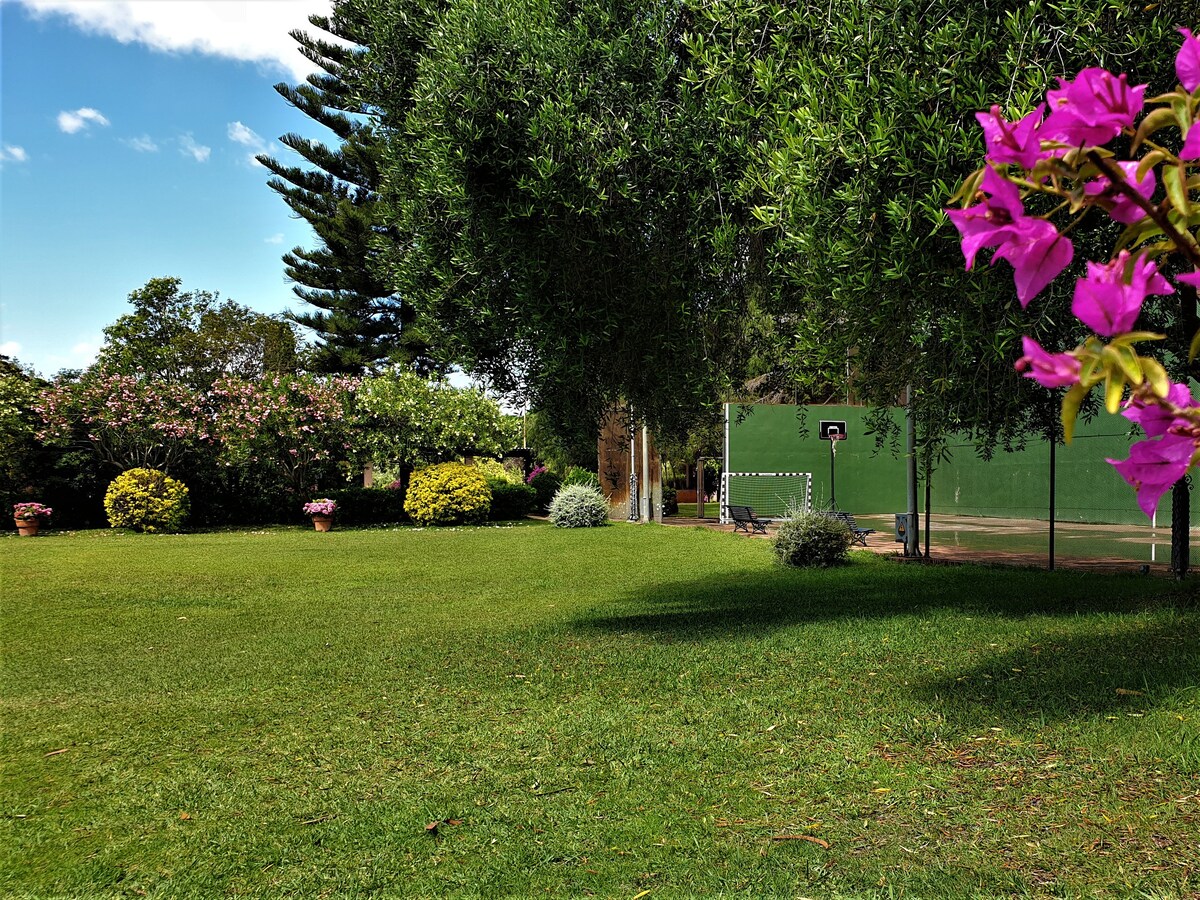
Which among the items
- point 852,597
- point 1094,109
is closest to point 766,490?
point 852,597

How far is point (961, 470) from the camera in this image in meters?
18.1

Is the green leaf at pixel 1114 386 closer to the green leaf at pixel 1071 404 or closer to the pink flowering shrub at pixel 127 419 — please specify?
the green leaf at pixel 1071 404

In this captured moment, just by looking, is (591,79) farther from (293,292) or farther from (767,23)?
(293,292)

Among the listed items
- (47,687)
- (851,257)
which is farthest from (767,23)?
(47,687)

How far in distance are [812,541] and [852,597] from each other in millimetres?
2698

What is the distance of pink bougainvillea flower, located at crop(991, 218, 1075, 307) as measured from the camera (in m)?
0.78

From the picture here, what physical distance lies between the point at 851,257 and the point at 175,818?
418 centimetres

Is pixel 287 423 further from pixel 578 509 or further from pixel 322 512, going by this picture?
pixel 578 509

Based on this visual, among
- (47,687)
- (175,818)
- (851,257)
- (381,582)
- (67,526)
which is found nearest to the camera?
(175,818)

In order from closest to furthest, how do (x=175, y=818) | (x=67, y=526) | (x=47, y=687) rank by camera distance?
(x=175, y=818) → (x=47, y=687) → (x=67, y=526)

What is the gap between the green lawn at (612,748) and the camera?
9.89 ft

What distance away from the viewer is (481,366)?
7.66m

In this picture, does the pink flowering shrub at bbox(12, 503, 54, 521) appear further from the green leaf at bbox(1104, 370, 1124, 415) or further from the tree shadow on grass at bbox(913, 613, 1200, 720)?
the green leaf at bbox(1104, 370, 1124, 415)

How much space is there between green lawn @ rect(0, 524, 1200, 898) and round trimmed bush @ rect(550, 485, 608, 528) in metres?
11.2
